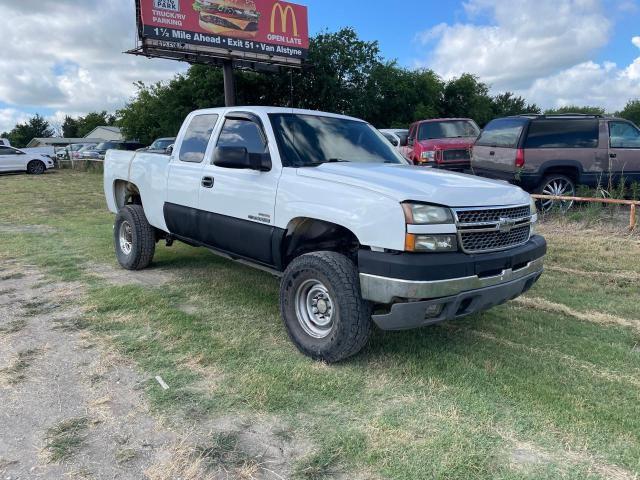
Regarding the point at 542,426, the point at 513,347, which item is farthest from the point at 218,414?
the point at 513,347

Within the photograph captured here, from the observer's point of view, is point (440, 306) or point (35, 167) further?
point (35, 167)

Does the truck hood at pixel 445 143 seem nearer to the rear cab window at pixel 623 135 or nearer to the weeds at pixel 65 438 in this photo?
the rear cab window at pixel 623 135

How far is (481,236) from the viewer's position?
3588 mm

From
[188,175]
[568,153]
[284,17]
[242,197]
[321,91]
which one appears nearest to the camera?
[242,197]

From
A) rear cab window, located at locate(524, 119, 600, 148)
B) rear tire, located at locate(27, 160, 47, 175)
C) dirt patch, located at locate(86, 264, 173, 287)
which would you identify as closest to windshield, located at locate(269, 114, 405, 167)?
dirt patch, located at locate(86, 264, 173, 287)

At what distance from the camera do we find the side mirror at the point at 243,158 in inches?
164

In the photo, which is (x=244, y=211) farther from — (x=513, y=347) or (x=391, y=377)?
(x=513, y=347)

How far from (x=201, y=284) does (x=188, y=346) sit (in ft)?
6.04

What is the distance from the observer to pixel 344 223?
3582 millimetres

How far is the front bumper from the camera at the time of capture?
3.28 m

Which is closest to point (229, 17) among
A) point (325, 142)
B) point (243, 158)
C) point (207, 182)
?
point (207, 182)

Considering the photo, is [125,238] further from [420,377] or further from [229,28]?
[229,28]

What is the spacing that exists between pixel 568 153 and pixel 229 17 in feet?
56.0

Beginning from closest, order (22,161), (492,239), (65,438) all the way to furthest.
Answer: (65,438) → (492,239) → (22,161)
